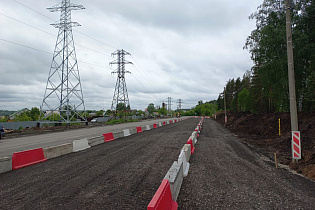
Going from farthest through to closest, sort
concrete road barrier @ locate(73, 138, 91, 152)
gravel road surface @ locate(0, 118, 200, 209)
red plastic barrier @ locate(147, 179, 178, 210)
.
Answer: concrete road barrier @ locate(73, 138, 91, 152), gravel road surface @ locate(0, 118, 200, 209), red plastic barrier @ locate(147, 179, 178, 210)

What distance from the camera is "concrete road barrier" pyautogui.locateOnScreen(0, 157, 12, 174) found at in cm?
701

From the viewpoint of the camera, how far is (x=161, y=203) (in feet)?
11.0

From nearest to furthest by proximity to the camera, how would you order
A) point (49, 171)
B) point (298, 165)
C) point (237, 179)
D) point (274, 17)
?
point (237, 179), point (49, 171), point (298, 165), point (274, 17)

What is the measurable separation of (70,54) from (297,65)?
29.4 meters

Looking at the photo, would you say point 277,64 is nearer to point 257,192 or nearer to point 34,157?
point 257,192

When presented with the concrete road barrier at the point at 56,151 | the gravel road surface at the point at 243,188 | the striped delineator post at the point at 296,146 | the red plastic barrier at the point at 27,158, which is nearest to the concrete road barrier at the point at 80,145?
the concrete road barrier at the point at 56,151

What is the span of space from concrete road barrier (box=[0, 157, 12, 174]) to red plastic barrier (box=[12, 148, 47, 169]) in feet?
0.57

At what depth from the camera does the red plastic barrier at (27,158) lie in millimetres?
7602

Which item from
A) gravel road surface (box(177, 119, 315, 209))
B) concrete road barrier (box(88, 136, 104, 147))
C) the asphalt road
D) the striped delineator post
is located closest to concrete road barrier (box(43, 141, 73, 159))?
concrete road barrier (box(88, 136, 104, 147))

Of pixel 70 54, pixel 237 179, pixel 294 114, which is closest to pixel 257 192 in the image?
pixel 237 179

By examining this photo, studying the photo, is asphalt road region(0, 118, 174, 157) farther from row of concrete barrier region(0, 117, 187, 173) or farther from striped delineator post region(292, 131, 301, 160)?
striped delineator post region(292, 131, 301, 160)

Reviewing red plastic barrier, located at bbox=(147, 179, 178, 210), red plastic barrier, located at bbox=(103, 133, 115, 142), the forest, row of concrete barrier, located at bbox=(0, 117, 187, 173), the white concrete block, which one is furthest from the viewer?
the forest

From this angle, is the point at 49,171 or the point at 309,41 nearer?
the point at 49,171

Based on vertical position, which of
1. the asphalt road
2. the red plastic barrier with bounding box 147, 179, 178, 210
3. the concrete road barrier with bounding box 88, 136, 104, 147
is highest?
the red plastic barrier with bounding box 147, 179, 178, 210
